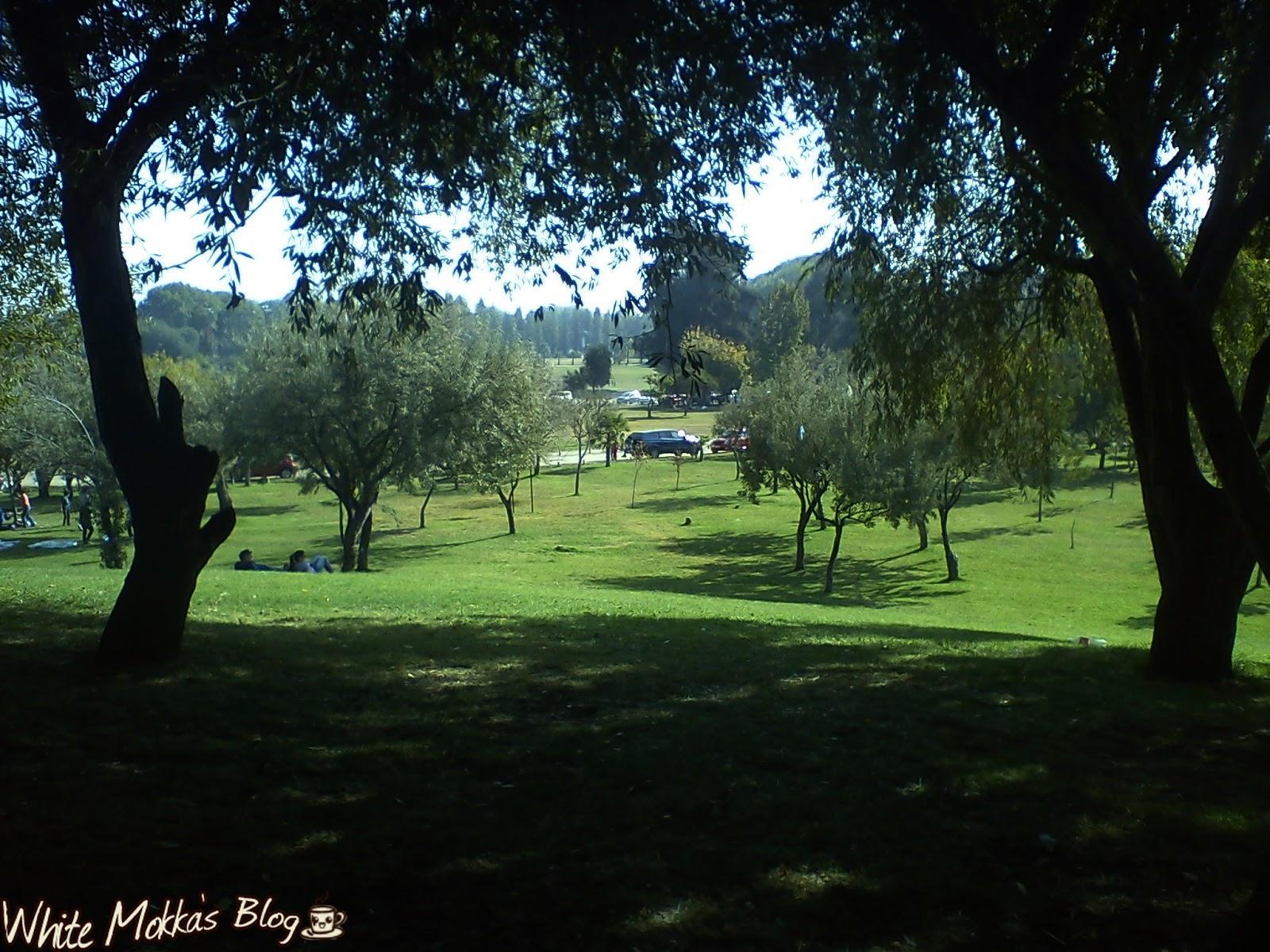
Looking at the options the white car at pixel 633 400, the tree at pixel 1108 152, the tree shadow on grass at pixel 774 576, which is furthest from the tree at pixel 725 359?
the tree at pixel 1108 152

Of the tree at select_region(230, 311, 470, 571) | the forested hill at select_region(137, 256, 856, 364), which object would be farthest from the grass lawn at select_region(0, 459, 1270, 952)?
the tree at select_region(230, 311, 470, 571)

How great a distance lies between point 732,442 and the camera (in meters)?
50.9

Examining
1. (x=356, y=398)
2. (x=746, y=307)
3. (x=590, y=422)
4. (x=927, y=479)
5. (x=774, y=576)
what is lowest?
(x=774, y=576)

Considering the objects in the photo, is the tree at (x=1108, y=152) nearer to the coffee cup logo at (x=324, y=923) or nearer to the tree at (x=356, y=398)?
the coffee cup logo at (x=324, y=923)

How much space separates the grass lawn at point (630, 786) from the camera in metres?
4.27

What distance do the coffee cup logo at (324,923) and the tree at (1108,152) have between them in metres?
5.31

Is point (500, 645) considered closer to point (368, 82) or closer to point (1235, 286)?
point (368, 82)

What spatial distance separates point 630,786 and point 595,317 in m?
8.79

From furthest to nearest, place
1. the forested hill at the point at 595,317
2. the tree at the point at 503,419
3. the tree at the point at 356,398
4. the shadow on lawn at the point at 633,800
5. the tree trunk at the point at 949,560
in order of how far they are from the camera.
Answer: the tree trunk at the point at 949,560
the tree at the point at 503,419
the tree at the point at 356,398
the forested hill at the point at 595,317
the shadow on lawn at the point at 633,800

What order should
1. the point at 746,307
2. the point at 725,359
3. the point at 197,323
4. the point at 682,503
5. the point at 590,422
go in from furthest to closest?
1. the point at 590,422
2. the point at 197,323
3. the point at 682,503
4. the point at 725,359
5. the point at 746,307

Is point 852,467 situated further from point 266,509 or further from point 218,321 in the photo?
point 266,509

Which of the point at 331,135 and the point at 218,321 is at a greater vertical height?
the point at 218,321

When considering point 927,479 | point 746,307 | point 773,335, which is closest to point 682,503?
point 927,479

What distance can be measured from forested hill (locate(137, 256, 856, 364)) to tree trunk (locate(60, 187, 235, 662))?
81 centimetres
